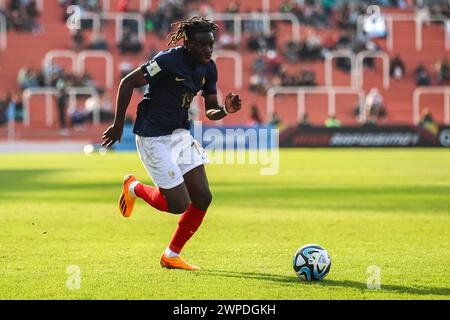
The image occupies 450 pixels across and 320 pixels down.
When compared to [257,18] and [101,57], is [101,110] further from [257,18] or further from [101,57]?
[257,18]

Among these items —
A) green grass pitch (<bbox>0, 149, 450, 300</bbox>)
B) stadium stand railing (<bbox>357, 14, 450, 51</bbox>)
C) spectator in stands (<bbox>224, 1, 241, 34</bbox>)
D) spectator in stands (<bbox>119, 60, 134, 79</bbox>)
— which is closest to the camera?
green grass pitch (<bbox>0, 149, 450, 300</bbox>)

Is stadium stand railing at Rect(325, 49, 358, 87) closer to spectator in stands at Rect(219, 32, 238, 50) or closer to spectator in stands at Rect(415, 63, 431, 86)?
spectator in stands at Rect(415, 63, 431, 86)

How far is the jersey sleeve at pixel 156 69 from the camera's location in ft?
35.4

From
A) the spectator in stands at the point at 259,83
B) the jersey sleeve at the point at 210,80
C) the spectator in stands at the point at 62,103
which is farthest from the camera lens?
the spectator in stands at the point at 259,83

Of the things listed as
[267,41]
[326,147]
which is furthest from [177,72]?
[267,41]

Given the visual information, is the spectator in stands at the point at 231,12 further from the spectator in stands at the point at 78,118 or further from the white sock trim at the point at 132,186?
the white sock trim at the point at 132,186

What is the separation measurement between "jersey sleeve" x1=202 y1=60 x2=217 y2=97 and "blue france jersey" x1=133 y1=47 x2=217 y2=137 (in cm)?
1

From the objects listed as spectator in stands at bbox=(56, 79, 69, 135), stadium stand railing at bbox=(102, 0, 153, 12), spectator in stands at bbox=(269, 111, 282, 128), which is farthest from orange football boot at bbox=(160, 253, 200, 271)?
stadium stand railing at bbox=(102, 0, 153, 12)

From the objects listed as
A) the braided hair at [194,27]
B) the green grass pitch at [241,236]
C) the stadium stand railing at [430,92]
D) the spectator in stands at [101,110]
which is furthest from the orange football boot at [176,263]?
the stadium stand railing at [430,92]

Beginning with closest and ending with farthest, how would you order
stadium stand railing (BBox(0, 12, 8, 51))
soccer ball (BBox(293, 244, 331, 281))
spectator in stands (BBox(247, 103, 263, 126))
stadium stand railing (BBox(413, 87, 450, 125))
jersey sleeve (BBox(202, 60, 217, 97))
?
1. soccer ball (BBox(293, 244, 331, 281))
2. jersey sleeve (BBox(202, 60, 217, 97))
3. spectator in stands (BBox(247, 103, 263, 126))
4. stadium stand railing (BBox(413, 87, 450, 125))
5. stadium stand railing (BBox(0, 12, 8, 51))

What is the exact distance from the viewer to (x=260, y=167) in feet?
100

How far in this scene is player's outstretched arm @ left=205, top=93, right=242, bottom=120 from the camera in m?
10.8

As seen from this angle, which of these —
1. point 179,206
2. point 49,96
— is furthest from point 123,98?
point 49,96

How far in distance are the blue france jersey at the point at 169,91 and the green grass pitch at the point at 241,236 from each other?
146 cm
